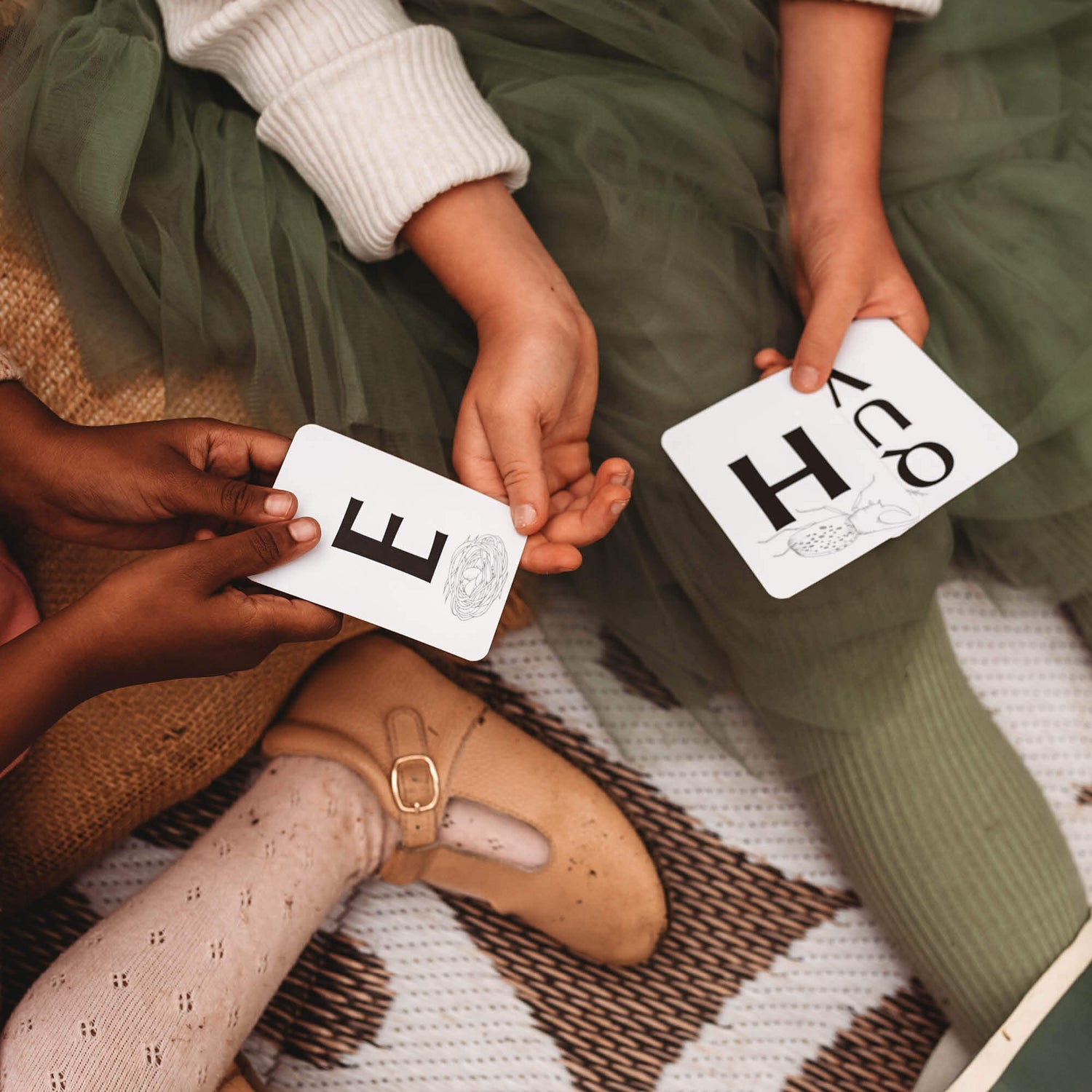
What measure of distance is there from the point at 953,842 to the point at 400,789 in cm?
52

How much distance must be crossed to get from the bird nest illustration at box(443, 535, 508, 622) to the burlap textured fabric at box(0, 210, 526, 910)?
235 mm

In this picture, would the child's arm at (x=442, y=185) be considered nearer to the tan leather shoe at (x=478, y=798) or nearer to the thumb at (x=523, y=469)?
the thumb at (x=523, y=469)

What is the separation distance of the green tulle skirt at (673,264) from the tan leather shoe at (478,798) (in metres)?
0.21

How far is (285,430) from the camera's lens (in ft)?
2.19

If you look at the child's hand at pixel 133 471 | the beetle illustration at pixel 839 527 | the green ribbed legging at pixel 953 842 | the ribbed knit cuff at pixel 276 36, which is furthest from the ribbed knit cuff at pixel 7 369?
the green ribbed legging at pixel 953 842

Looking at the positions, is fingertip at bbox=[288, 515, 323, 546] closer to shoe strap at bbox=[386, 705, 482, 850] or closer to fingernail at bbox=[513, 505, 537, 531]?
fingernail at bbox=[513, 505, 537, 531]

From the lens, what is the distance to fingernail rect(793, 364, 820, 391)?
2.26ft

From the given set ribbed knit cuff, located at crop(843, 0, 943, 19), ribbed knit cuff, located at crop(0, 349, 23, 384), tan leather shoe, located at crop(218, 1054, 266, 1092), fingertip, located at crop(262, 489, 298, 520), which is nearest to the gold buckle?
tan leather shoe, located at crop(218, 1054, 266, 1092)

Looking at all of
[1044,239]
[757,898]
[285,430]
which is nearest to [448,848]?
[757,898]

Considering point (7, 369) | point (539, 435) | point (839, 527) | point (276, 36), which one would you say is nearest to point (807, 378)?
point (839, 527)

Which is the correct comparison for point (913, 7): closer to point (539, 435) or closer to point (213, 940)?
point (539, 435)

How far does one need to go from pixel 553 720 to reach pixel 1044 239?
0.66 m

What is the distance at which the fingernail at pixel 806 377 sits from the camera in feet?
2.26

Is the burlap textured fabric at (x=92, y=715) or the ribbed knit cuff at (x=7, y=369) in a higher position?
the ribbed knit cuff at (x=7, y=369)
